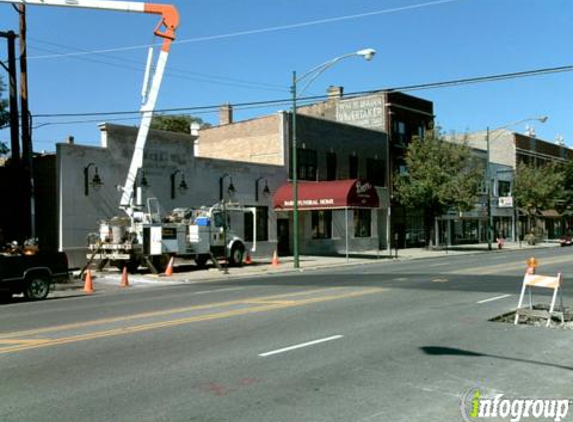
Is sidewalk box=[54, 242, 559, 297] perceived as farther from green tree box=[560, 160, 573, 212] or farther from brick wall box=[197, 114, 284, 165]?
green tree box=[560, 160, 573, 212]

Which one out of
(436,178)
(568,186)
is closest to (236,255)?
(436,178)

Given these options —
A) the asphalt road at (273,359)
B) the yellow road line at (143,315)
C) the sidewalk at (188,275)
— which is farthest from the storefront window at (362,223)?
the asphalt road at (273,359)

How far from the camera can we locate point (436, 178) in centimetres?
4394

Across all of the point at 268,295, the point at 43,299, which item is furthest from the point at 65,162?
the point at 268,295

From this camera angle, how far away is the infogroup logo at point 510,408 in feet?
19.1

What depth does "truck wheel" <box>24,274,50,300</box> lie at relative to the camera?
17000mm

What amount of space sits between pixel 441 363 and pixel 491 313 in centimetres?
473

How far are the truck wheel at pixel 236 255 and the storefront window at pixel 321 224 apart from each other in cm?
1094

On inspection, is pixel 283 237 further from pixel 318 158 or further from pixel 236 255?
pixel 236 255

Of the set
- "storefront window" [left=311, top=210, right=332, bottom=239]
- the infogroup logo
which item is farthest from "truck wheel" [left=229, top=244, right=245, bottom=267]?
the infogroup logo

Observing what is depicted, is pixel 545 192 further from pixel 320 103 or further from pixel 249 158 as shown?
pixel 249 158

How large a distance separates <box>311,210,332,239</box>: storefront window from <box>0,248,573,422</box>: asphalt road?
81.4 feet

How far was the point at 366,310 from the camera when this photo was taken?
41.9ft

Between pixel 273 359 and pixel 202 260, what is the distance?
2072cm
